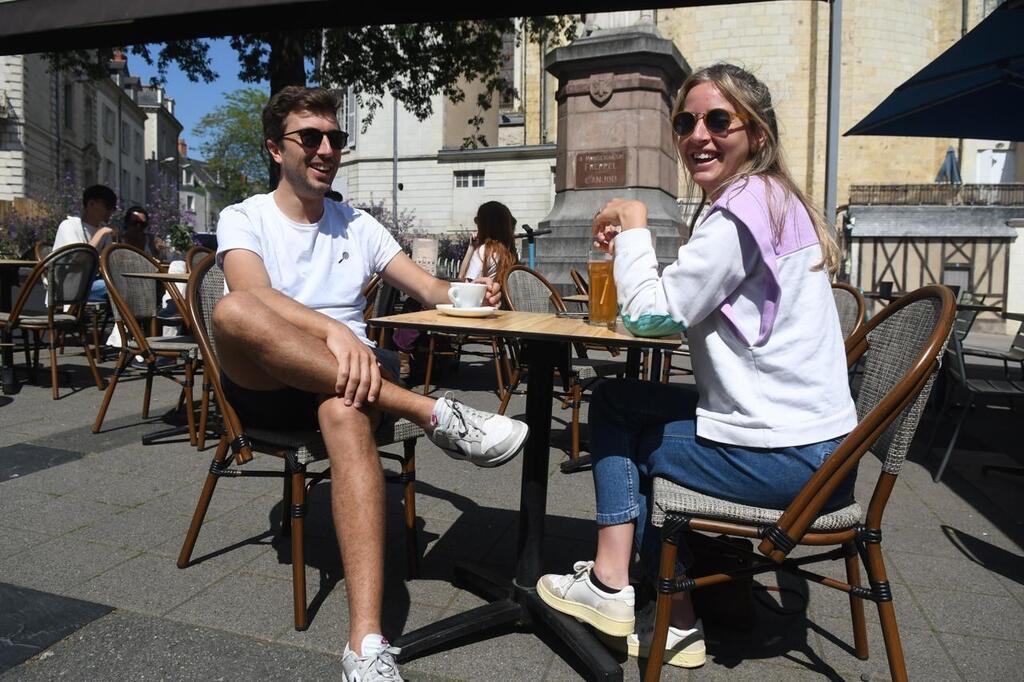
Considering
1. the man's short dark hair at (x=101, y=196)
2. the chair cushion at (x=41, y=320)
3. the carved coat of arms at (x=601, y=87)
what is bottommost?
the chair cushion at (x=41, y=320)

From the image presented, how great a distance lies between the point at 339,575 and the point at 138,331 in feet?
8.50

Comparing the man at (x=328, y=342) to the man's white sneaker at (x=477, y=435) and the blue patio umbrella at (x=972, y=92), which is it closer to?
the man's white sneaker at (x=477, y=435)

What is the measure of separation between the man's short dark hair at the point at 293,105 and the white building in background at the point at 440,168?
32.1 metres

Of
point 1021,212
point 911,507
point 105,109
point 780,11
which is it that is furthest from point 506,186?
point 911,507

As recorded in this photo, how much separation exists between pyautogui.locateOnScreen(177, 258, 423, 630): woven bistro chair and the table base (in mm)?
367

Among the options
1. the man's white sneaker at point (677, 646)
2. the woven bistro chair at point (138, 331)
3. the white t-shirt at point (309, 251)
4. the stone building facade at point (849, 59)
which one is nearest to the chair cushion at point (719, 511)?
the man's white sneaker at point (677, 646)

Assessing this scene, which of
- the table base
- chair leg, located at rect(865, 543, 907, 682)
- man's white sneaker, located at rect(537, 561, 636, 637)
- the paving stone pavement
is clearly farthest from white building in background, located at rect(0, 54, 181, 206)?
chair leg, located at rect(865, 543, 907, 682)

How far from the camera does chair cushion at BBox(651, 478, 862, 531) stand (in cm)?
184

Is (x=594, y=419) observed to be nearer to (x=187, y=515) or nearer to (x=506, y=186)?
(x=187, y=515)

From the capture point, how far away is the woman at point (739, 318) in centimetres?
182

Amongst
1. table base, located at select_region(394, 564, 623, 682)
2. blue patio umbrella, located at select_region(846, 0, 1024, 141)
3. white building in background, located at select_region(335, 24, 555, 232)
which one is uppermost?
white building in background, located at select_region(335, 24, 555, 232)

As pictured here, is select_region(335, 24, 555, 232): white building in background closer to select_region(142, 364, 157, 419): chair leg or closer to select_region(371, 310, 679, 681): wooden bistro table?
select_region(142, 364, 157, 419): chair leg

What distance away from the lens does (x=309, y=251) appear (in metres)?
2.72

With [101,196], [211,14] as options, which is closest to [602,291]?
[211,14]
